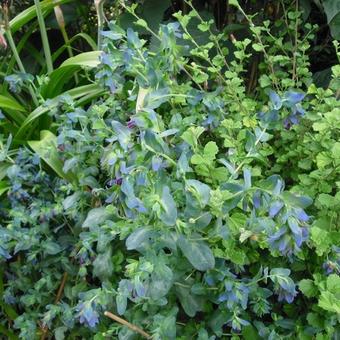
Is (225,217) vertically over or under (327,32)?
over

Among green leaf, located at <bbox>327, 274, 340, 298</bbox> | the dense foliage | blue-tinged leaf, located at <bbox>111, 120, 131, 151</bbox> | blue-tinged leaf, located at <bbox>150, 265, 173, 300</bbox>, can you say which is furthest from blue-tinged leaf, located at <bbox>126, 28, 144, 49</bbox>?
green leaf, located at <bbox>327, 274, 340, 298</bbox>

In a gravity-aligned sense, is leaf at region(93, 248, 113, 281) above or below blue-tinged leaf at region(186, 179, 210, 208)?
below

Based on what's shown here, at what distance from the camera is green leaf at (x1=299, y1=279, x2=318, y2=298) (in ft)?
2.97

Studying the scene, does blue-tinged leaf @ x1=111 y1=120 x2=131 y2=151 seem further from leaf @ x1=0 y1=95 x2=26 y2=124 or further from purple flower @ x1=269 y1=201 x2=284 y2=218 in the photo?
leaf @ x1=0 y1=95 x2=26 y2=124

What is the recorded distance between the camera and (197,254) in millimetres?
842

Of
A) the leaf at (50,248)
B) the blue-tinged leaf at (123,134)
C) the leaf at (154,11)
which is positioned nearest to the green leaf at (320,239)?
the blue-tinged leaf at (123,134)

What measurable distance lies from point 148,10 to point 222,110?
729mm

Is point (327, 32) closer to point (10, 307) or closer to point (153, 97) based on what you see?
point (153, 97)

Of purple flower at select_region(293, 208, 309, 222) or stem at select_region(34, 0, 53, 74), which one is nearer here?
purple flower at select_region(293, 208, 309, 222)

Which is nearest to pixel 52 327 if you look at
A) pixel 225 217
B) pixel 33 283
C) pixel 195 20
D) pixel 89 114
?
pixel 33 283

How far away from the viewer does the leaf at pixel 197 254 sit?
84cm

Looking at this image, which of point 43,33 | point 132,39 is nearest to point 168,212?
point 132,39

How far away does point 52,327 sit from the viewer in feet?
4.28

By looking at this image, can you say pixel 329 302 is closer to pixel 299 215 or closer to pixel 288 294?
pixel 288 294
